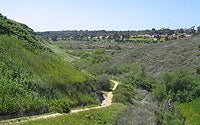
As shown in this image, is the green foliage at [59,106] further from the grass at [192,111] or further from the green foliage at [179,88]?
the green foliage at [179,88]

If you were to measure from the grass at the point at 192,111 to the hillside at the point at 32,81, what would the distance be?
55.0 ft

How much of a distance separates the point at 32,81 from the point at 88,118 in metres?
8.73

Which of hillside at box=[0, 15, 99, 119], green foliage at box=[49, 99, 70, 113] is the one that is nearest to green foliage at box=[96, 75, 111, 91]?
hillside at box=[0, 15, 99, 119]

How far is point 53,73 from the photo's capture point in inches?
2301

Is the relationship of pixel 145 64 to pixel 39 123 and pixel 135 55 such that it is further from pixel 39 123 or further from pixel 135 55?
pixel 39 123

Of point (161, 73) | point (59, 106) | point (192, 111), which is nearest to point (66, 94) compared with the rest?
point (59, 106)

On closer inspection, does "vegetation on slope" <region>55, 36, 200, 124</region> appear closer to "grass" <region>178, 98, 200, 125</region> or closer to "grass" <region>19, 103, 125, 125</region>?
"grass" <region>178, 98, 200, 125</region>

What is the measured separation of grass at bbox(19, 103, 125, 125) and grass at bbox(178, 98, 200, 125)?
59.5ft

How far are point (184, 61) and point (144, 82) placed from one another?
1835 centimetres

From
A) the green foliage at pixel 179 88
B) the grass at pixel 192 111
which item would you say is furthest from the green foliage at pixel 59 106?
the green foliage at pixel 179 88

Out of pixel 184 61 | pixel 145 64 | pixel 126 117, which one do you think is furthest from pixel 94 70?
pixel 126 117

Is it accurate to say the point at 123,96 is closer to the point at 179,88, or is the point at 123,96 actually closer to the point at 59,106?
the point at 179,88

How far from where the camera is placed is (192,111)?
2840 inches

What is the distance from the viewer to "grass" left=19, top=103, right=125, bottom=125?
41.6m
